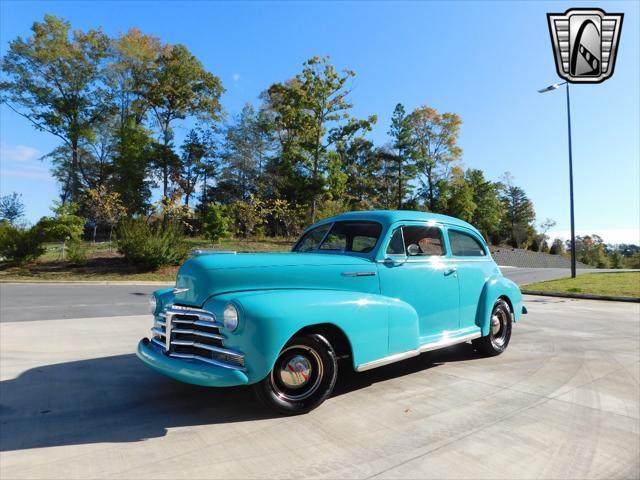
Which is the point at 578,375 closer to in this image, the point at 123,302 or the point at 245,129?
the point at 123,302

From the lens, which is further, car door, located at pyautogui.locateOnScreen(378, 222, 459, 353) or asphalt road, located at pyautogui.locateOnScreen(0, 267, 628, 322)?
asphalt road, located at pyautogui.locateOnScreen(0, 267, 628, 322)

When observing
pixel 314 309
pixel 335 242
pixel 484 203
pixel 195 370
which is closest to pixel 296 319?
pixel 314 309

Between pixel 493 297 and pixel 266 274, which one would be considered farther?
pixel 493 297

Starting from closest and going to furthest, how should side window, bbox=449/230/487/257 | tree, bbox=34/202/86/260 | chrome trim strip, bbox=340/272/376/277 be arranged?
chrome trim strip, bbox=340/272/376/277 < side window, bbox=449/230/487/257 < tree, bbox=34/202/86/260

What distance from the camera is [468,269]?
16.4ft

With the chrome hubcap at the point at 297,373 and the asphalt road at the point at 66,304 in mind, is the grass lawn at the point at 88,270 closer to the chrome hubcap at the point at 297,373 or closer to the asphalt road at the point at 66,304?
the asphalt road at the point at 66,304

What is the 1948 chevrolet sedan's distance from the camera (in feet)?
10.1

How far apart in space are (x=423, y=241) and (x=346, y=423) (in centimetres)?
228

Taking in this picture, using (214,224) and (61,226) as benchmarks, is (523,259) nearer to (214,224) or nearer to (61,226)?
(214,224)

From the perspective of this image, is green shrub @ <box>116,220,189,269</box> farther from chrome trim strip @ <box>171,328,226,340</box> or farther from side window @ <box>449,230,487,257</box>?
chrome trim strip @ <box>171,328,226,340</box>

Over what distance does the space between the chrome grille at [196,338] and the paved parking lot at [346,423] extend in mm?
494

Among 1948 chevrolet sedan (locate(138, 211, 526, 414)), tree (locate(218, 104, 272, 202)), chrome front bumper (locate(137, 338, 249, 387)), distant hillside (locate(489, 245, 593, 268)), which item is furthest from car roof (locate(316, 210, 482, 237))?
distant hillside (locate(489, 245, 593, 268))

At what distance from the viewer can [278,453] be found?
2.68 meters

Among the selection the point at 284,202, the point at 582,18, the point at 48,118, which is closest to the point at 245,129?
the point at 284,202
